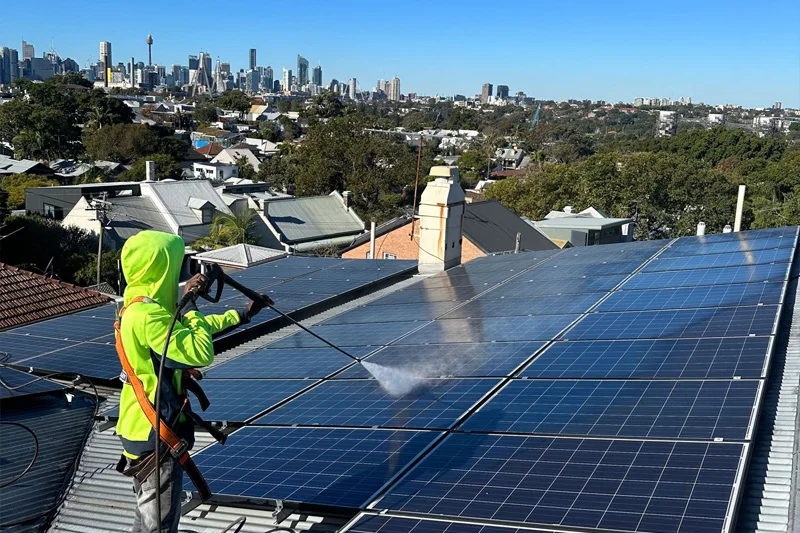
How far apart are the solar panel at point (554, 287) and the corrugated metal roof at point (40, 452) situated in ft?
22.4

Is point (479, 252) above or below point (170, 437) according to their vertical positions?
below

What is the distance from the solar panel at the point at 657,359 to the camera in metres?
7.05

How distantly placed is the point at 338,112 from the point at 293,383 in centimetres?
12579

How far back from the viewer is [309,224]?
Result: 4972cm

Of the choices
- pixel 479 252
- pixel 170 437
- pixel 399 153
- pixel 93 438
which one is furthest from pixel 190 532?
pixel 399 153

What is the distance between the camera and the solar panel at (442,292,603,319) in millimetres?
11031

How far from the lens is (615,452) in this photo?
18.2 ft

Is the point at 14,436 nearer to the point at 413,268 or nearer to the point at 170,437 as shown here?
the point at 170,437

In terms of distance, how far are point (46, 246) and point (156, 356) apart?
40.6 m

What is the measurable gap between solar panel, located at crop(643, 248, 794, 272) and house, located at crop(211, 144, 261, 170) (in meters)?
84.4

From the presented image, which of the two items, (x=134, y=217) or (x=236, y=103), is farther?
(x=236, y=103)

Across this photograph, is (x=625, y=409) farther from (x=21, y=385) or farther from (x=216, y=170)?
(x=216, y=170)

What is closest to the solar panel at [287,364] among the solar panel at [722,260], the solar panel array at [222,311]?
the solar panel array at [222,311]

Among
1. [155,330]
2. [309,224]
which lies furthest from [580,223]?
[155,330]
